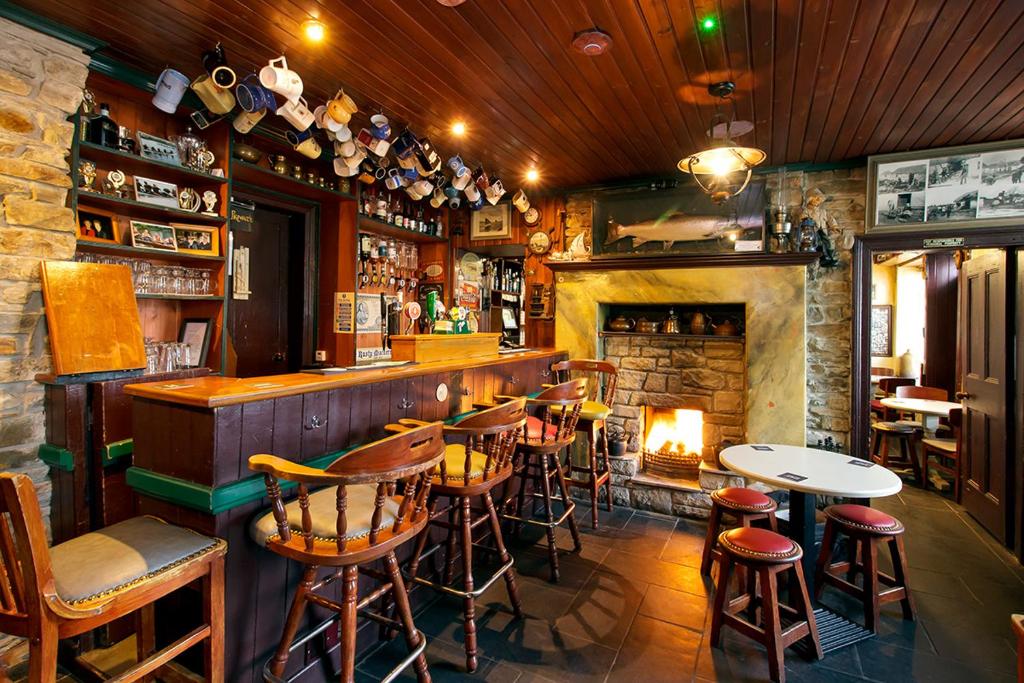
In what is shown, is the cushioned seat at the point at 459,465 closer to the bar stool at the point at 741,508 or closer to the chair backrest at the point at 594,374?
the bar stool at the point at 741,508

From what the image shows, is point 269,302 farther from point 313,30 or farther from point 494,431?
point 494,431

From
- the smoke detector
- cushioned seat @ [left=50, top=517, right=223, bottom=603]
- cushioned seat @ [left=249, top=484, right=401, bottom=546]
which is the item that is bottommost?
cushioned seat @ [left=50, top=517, right=223, bottom=603]

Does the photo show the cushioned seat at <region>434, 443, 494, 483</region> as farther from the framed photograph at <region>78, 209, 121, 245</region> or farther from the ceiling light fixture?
the framed photograph at <region>78, 209, 121, 245</region>

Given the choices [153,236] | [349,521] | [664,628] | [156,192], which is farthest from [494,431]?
[156,192]

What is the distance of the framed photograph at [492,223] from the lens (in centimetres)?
489

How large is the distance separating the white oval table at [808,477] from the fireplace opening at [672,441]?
1378 millimetres

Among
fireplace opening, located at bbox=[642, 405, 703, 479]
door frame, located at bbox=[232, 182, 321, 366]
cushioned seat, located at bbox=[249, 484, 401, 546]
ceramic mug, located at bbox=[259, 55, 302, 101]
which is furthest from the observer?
fireplace opening, located at bbox=[642, 405, 703, 479]

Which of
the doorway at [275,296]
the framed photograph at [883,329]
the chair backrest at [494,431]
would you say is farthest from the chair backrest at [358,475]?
the framed photograph at [883,329]

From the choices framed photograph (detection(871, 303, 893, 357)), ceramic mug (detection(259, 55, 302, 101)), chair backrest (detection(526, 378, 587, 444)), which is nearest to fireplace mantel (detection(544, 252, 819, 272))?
chair backrest (detection(526, 378, 587, 444))

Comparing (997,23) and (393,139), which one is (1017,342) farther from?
(393,139)

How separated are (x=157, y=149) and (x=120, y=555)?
88.7 inches

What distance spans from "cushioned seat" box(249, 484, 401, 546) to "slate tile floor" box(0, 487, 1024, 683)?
826 mm

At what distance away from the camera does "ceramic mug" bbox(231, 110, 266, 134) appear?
2723 mm

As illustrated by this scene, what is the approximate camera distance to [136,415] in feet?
5.86
